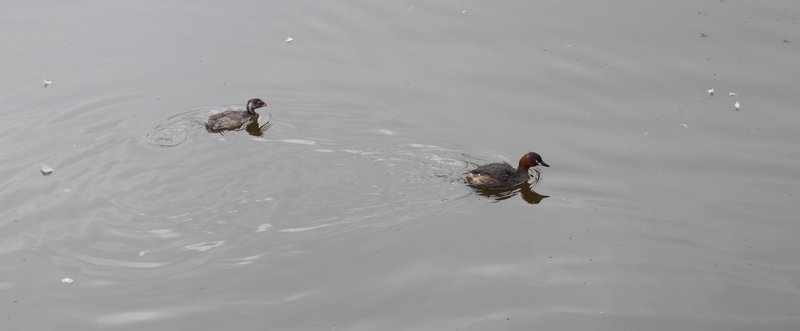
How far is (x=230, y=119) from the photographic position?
13.3 m

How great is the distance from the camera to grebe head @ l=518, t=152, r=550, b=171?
38.7ft

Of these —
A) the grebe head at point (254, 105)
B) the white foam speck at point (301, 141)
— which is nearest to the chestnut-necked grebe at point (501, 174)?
the white foam speck at point (301, 141)

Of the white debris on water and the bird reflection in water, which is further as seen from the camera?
the white debris on water

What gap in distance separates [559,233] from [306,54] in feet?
20.1

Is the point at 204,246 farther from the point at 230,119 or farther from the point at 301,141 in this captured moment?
the point at 230,119

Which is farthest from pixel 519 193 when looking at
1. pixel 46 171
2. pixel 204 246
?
pixel 46 171

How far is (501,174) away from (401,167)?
123 cm

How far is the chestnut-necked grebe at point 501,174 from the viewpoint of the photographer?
11570 millimetres

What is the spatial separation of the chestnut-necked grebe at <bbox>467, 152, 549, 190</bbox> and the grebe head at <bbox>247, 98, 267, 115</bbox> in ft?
11.3

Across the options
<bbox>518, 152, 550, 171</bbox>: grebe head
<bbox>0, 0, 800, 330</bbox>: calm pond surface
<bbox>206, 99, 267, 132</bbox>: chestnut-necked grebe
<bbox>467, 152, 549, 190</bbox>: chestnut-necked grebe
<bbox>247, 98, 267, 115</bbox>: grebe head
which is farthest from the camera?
<bbox>247, 98, 267, 115</bbox>: grebe head

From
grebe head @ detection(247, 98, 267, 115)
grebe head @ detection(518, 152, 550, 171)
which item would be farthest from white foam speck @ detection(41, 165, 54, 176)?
grebe head @ detection(518, 152, 550, 171)

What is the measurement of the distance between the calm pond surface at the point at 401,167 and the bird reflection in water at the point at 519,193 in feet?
0.11

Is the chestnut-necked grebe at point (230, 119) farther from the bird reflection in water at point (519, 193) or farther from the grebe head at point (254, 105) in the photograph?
the bird reflection in water at point (519, 193)

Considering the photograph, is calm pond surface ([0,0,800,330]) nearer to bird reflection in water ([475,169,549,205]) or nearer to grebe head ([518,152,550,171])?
bird reflection in water ([475,169,549,205])
